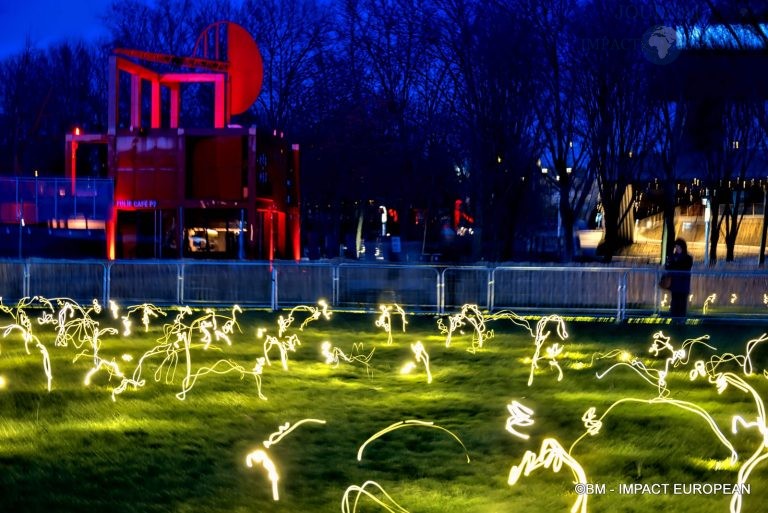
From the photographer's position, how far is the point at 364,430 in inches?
336

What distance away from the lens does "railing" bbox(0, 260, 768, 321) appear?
1905 cm

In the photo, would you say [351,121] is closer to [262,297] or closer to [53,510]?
[262,297]

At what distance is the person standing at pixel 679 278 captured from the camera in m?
18.1

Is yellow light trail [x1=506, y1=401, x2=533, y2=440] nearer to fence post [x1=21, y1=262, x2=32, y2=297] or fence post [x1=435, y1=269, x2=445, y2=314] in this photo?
fence post [x1=435, y1=269, x2=445, y2=314]

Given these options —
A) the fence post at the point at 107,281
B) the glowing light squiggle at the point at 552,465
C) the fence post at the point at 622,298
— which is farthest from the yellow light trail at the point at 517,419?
the fence post at the point at 107,281

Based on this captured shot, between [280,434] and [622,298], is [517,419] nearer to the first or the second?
[280,434]

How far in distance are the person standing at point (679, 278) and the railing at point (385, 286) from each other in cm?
54

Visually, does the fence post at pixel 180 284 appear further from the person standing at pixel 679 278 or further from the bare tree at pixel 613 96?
the bare tree at pixel 613 96

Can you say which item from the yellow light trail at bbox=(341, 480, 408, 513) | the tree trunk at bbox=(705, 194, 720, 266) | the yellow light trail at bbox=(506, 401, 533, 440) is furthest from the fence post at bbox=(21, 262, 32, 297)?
the tree trunk at bbox=(705, 194, 720, 266)

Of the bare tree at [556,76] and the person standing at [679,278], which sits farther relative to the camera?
the bare tree at [556,76]

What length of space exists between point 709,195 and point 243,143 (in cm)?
1867

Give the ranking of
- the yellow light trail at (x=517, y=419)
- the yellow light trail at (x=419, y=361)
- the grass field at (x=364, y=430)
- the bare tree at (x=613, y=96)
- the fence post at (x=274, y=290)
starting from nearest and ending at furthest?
the grass field at (x=364, y=430)
the yellow light trail at (x=517, y=419)
the yellow light trail at (x=419, y=361)
the fence post at (x=274, y=290)
the bare tree at (x=613, y=96)

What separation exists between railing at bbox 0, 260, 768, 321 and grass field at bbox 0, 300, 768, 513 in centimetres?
480

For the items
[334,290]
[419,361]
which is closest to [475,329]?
[419,361]
